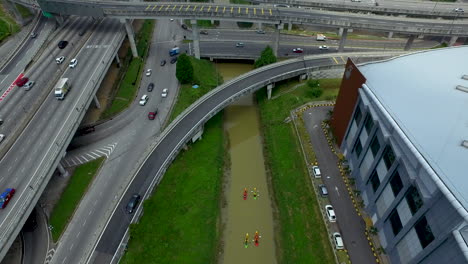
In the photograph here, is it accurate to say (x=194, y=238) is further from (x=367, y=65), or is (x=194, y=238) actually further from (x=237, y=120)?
(x=367, y=65)

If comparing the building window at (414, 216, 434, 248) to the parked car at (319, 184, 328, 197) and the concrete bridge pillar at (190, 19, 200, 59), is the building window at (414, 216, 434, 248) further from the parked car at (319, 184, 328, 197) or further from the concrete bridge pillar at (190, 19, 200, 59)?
the concrete bridge pillar at (190, 19, 200, 59)

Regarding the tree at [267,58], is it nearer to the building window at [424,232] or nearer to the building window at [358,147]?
the building window at [358,147]

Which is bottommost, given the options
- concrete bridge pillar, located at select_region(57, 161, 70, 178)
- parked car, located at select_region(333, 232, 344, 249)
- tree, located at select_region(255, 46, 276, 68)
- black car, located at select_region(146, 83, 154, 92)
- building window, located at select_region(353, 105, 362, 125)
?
parked car, located at select_region(333, 232, 344, 249)

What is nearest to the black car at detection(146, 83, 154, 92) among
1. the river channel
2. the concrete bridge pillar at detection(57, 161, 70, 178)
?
the river channel

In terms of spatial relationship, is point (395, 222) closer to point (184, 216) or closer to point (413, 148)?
point (413, 148)

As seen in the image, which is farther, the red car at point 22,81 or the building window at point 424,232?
the red car at point 22,81

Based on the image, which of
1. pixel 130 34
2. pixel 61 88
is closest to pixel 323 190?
pixel 61 88

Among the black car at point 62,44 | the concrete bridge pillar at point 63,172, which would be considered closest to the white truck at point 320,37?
the black car at point 62,44
